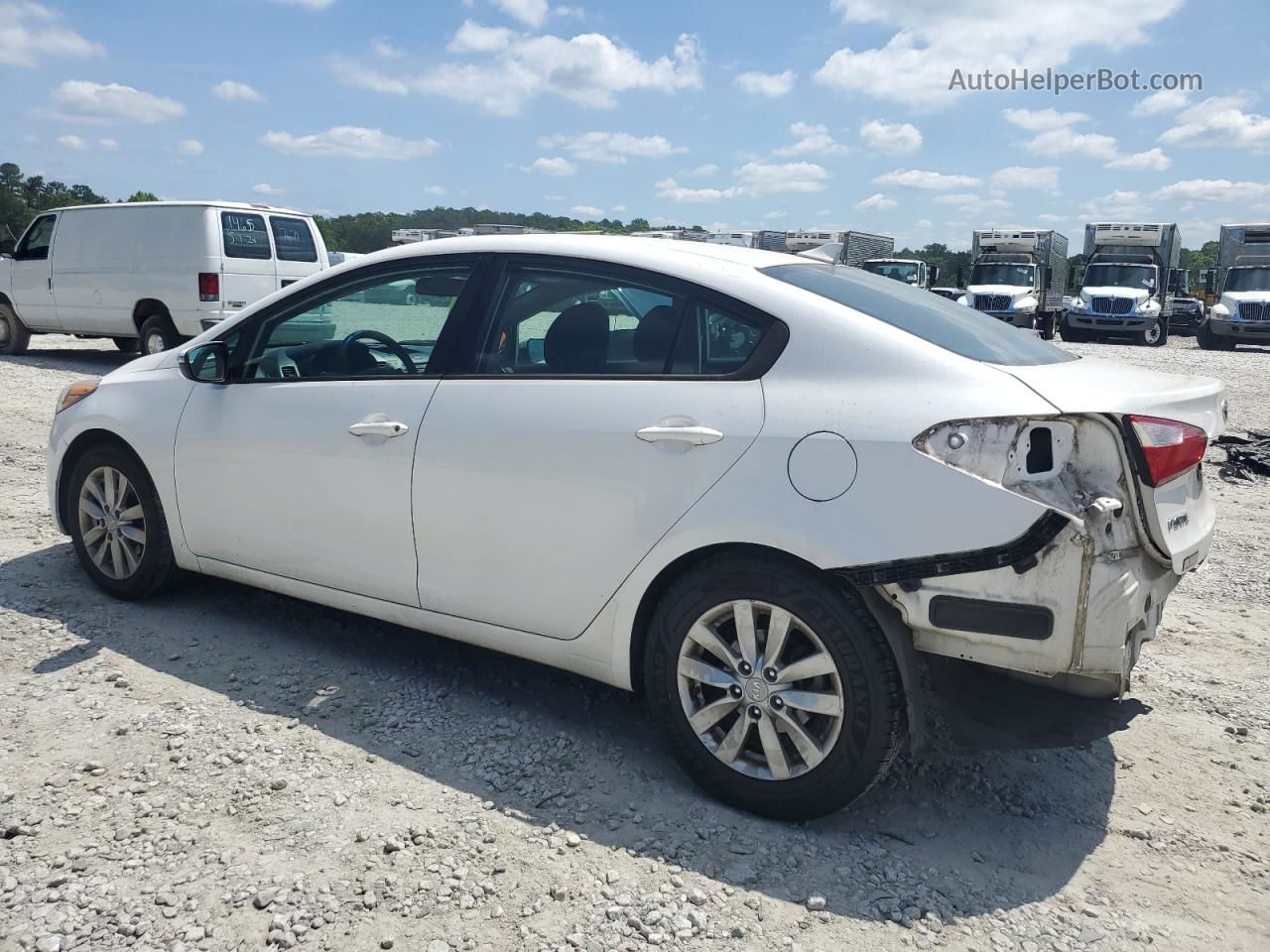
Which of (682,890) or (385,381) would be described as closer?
(682,890)

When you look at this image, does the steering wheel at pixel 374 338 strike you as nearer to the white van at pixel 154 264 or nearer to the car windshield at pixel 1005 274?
the white van at pixel 154 264

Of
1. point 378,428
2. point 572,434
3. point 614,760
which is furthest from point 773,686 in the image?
point 378,428

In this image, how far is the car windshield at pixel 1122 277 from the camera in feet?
88.2

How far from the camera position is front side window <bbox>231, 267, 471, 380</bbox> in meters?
3.78

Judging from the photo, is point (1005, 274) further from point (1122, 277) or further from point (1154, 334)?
point (1154, 334)

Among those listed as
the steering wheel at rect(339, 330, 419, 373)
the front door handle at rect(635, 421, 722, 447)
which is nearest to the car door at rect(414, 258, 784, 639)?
the front door handle at rect(635, 421, 722, 447)

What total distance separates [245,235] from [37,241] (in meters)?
3.91

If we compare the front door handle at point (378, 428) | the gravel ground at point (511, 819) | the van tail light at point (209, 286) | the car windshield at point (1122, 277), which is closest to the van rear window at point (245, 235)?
the van tail light at point (209, 286)

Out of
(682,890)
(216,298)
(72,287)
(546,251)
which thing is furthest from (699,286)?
(72,287)

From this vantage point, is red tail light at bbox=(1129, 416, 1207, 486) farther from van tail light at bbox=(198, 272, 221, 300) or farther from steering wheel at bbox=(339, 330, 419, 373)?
van tail light at bbox=(198, 272, 221, 300)

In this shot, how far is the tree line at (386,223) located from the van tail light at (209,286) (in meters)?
1.78

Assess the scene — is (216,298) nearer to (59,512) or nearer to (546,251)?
(59,512)

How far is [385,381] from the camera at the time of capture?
3742 mm

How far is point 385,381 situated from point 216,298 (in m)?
10.5
